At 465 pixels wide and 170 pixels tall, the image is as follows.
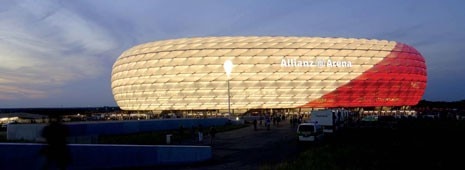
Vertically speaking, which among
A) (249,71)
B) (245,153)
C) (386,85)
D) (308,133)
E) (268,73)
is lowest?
(245,153)

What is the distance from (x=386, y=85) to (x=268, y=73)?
23453 mm

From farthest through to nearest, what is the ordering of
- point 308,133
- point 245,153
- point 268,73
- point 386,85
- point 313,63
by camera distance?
point 386,85
point 313,63
point 268,73
point 308,133
point 245,153

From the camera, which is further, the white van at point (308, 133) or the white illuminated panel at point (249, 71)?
the white illuminated panel at point (249, 71)

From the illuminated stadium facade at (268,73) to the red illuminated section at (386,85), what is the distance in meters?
0.18

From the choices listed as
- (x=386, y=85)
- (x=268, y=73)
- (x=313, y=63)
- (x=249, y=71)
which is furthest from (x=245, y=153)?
(x=386, y=85)

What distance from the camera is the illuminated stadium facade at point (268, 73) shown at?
91.4 m

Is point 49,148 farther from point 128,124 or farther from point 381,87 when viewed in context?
point 381,87

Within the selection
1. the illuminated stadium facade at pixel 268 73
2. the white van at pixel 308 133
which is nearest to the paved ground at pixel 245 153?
the white van at pixel 308 133

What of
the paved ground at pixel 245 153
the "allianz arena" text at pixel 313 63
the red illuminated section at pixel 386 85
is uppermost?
the "allianz arena" text at pixel 313 63

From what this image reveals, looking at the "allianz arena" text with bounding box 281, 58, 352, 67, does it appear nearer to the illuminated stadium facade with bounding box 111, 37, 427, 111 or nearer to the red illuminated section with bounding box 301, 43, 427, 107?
the illuminated stadium facade with bounding box 111, 37, 427, 111

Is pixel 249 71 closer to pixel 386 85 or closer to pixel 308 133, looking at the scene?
pixel 386 85

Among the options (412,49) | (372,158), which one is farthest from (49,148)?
(412,49)

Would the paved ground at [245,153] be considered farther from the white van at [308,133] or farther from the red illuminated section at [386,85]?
the red illuminated section at [386,85]

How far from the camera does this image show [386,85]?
98812 millimetres
